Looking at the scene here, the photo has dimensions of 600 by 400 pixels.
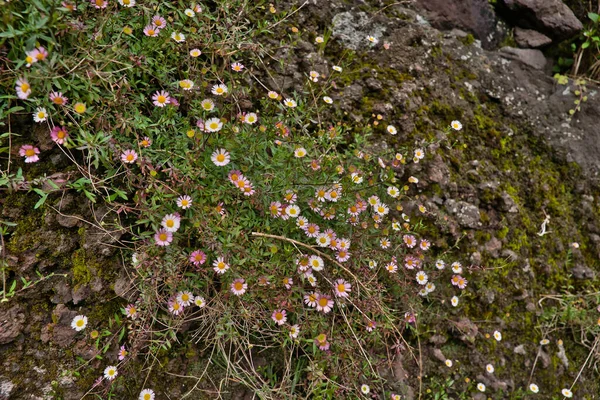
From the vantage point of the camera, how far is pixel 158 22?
87.3 inches

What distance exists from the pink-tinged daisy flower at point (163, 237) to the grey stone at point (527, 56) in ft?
9.79

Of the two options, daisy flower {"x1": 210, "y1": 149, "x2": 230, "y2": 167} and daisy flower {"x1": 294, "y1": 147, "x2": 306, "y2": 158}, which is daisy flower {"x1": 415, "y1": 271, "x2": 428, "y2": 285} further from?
daisy flower {"x1": 210, "y1": 149, "x2": 230, "y2": 167}

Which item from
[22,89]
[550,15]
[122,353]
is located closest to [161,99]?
[22,89]

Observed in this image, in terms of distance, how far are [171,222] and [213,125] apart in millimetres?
511

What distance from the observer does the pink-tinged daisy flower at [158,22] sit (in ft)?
7.24

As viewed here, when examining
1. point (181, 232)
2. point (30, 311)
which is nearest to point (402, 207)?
point (181, 232)

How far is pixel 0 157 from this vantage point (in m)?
1.93

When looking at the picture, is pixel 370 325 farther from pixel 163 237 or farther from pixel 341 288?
pixel 163 237

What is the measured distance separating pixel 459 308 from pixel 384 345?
609 millimetres

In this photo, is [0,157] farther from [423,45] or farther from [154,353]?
[423,45]

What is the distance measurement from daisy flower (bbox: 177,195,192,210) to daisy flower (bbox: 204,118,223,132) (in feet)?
1.15

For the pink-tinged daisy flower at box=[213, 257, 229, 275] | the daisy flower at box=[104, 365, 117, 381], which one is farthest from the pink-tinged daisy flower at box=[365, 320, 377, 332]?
the daisy flower at box=[104, 365, 117, 381]

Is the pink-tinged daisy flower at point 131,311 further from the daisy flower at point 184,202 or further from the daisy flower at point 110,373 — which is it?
the daisy flower at point 184,202

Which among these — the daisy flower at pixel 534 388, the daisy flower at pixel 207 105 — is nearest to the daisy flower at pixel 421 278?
the daisy flower at pixel 534 388
